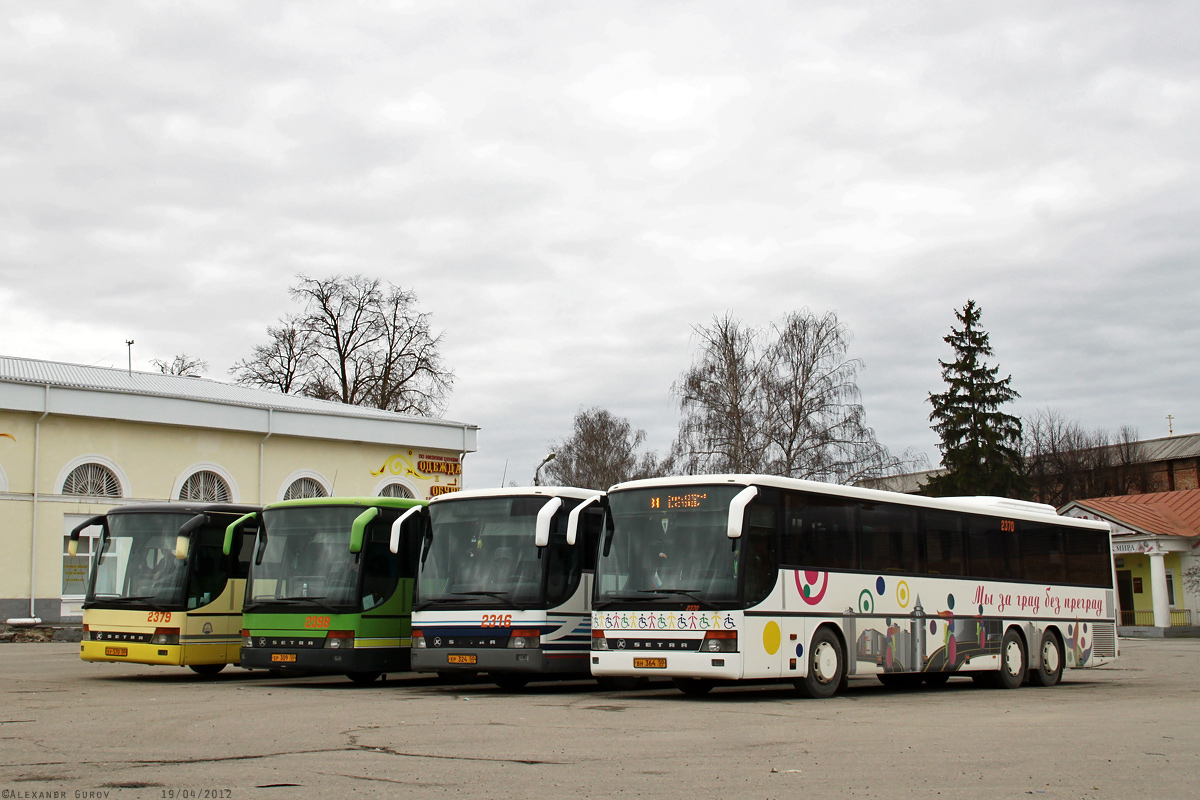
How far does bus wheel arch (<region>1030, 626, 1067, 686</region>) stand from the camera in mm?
20438

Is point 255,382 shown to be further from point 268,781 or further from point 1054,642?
point 268,781

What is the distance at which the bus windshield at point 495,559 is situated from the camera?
55.5 ft

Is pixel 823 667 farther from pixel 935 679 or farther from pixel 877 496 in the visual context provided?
pixel 935 679

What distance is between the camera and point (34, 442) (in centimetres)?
3459

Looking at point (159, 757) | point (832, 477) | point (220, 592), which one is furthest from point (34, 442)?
point (159, 757)

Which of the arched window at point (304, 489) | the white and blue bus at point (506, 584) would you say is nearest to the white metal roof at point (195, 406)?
the arched window at point (304, 489)

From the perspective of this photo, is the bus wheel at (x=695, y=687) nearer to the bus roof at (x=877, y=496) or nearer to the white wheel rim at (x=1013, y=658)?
the bus roof at (x=877, y=496)

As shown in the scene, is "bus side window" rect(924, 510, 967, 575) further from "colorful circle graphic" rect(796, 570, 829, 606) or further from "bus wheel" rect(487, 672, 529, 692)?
"bus wheel" rect(487, 672, 529, 692)

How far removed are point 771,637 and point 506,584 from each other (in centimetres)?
382

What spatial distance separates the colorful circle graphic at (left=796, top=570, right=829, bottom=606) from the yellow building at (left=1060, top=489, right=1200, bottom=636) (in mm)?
33292

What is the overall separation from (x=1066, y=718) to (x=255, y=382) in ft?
156

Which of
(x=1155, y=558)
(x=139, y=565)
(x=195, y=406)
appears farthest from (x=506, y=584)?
(x=1155, y=558)

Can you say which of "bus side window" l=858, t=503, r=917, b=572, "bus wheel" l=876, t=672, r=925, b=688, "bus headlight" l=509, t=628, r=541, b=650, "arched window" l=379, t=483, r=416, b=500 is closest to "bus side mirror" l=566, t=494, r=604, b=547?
"bus headlight" l=509, t=628, r=541, b=650

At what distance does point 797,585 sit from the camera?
50.9ft
